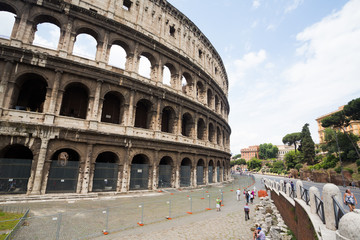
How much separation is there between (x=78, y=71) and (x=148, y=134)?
8.16m

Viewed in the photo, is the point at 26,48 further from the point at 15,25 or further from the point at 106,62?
the point at 106,62

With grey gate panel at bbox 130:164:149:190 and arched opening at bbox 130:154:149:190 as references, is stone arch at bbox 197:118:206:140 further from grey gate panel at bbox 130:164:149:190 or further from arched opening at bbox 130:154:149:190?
grey gate panel at bbox 130:164:149:190

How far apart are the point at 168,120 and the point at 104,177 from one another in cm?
959

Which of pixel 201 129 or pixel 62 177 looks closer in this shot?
pixel 62 177

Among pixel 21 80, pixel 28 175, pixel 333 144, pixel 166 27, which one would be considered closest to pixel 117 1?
pixel 166 27

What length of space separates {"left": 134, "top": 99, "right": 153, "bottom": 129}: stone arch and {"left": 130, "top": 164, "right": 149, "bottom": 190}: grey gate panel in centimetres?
433

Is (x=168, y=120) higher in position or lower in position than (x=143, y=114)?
lower

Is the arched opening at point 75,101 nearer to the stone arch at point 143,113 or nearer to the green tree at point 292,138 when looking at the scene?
the stone arch at point 143,113

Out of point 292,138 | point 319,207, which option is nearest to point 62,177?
point 319,207

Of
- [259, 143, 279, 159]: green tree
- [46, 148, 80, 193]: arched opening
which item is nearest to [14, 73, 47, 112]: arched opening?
[46, 148, 80, 193]: arched opening

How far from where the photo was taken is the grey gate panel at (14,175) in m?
12.2

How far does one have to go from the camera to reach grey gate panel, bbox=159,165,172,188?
18953 mm

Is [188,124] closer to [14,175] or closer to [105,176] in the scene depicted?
[105,176]

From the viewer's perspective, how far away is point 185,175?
21.1 meters
